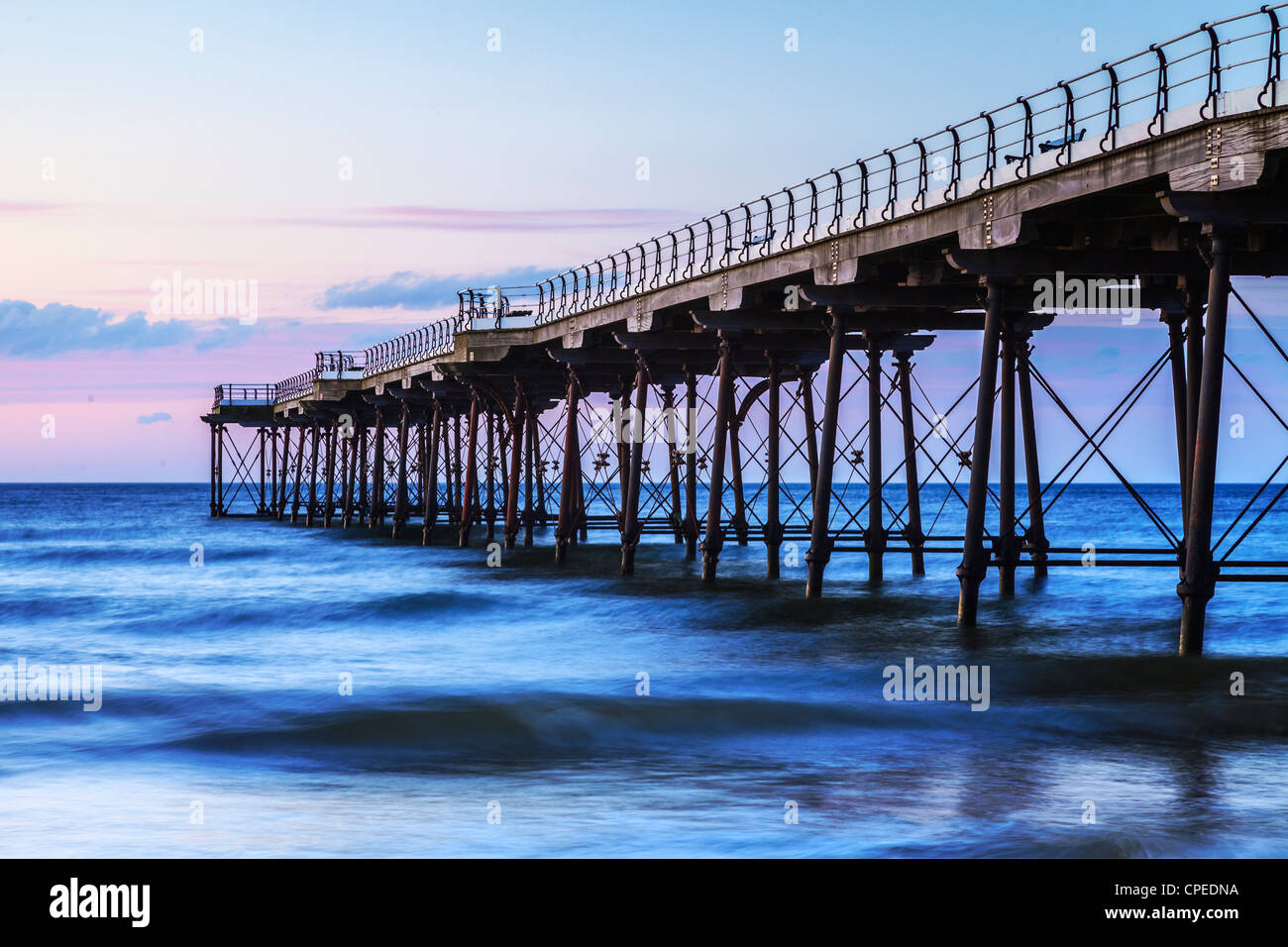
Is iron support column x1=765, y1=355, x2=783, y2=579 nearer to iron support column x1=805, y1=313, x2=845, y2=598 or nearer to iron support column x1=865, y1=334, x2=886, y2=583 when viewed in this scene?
iron support column x1=865, y1=334, x2=886, y2=583

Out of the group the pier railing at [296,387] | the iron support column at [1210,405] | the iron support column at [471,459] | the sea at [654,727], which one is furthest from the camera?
the pier railing at [296,387]

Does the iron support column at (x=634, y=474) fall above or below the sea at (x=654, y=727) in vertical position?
above

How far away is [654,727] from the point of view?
15.6 meters

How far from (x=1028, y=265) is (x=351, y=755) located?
1073cm

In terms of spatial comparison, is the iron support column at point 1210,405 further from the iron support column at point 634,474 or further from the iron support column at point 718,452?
the iron support column at point 634,474

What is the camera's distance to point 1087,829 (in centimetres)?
984

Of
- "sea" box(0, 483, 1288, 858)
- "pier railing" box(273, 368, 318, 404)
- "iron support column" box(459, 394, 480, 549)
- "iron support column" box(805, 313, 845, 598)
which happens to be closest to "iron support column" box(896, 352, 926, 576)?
"sea" box(0, 483, 1288, 858)

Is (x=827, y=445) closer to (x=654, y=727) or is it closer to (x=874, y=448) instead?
(x=874, y=448)

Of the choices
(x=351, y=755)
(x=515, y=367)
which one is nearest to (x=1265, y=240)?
(x=351, y=755)

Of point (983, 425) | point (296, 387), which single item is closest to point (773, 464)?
point (983, 425)

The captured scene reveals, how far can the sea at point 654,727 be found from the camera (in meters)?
10.2

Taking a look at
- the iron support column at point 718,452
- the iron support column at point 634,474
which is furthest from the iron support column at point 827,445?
the iron support column at point 634,474

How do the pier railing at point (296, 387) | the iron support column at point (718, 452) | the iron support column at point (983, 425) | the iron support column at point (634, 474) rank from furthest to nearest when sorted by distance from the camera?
1. the pier railing at point (296, 387)
2. the iron support column at point (634, 474)
3. the iron support column at point (718, 452)
4. the iron support column at point (983, 425)
